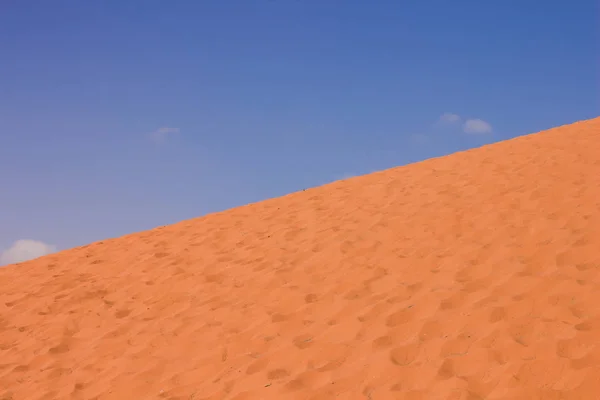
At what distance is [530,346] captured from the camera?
3.96m

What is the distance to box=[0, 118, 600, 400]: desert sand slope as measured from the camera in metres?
4.01

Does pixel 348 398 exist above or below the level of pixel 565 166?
below

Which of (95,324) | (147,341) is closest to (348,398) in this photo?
(147,341)

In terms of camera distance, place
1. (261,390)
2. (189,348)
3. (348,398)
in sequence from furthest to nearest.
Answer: (189,348)
(261,390)
(348,398)

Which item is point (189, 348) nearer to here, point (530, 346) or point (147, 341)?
point (147, 341)

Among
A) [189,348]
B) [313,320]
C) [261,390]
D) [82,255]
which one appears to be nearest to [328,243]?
[313,320]

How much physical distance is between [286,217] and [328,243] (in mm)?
2014

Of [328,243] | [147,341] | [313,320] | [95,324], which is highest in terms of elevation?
[328,243]

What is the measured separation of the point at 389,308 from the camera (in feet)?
16.5

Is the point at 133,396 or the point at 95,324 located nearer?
the point at 133,396

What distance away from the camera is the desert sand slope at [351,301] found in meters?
4.01

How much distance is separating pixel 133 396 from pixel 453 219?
4.60m

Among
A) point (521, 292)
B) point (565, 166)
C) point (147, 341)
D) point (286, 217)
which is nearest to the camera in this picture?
point (521, 292)

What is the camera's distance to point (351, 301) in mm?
5402
